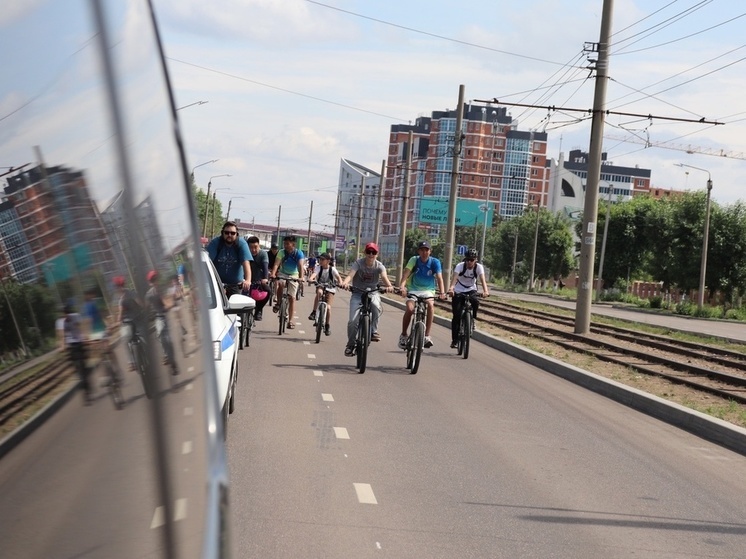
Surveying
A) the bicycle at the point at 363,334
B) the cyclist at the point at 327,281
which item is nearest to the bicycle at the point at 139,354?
the bicycle at the point at 363,334

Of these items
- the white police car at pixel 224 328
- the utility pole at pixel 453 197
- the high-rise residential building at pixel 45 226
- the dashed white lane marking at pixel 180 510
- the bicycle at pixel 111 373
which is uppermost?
the utility pole at pixel 453 197

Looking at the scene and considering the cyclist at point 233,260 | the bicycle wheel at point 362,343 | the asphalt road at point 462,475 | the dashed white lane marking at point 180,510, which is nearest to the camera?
the dashed white lane marking at point 180,510

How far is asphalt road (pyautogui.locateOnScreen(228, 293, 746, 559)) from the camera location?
5785mm

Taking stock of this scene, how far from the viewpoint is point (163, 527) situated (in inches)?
50.5

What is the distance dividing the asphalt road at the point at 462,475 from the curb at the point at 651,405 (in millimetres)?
262

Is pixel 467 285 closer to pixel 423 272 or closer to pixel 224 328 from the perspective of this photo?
pixel 423 272

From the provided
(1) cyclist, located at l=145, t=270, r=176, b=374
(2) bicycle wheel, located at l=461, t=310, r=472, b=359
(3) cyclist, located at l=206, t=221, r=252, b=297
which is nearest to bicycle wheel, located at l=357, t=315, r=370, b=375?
(3) cyclist, located at l=206, t=221, r=252, b=297

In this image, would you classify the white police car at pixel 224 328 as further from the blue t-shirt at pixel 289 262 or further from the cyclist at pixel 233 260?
the blue t-shirt at pixel 289 262

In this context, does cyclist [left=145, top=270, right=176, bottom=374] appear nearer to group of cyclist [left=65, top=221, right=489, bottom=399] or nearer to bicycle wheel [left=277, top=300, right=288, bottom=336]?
group of cyclist [left=65, top=221, right=489, bottom=399]

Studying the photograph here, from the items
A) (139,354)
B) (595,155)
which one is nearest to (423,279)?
(595,155)

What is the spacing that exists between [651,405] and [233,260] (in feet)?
16.7

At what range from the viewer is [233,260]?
42.3 feet

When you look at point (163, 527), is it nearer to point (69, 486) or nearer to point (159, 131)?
point (69, 486)

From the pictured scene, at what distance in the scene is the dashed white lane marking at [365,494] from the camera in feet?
21.4
